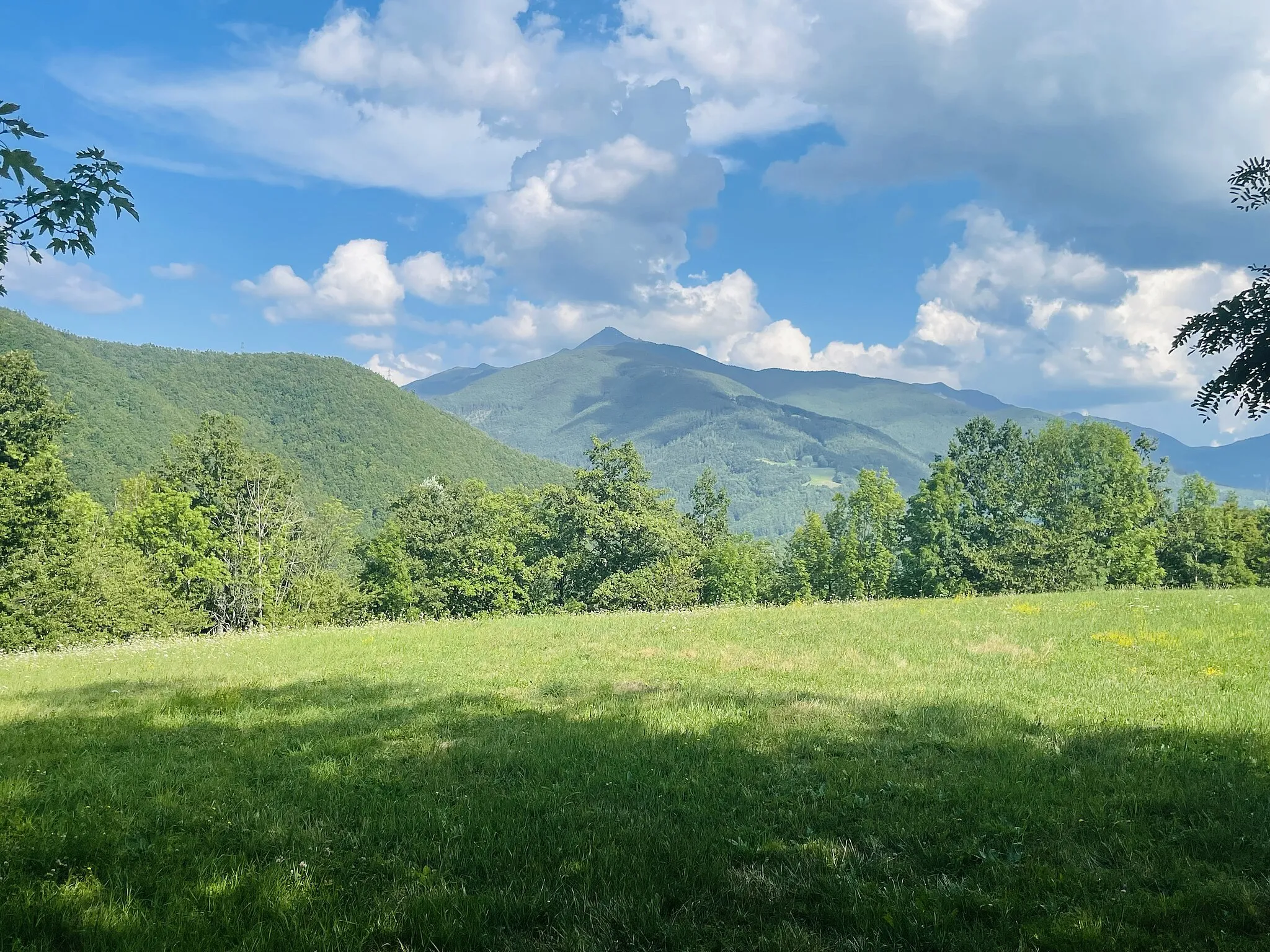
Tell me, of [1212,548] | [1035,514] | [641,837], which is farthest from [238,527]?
[1212,548]

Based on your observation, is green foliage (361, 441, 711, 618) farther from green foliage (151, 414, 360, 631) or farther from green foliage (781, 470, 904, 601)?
green foliage (781, 470, 904, 601)

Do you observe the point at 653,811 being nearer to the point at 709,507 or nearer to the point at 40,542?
the point at 40,542

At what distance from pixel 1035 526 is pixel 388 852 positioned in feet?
209

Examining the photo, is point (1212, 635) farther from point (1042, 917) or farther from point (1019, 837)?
point (1042, 917)

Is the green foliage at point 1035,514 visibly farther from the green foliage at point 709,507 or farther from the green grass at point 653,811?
the green grass at point 653,811

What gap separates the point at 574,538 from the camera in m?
62.6

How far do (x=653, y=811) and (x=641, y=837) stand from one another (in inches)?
28.2

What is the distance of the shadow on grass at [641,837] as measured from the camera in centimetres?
458

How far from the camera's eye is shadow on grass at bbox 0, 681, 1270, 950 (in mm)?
4578

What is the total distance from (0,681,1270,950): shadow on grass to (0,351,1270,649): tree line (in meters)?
48.3

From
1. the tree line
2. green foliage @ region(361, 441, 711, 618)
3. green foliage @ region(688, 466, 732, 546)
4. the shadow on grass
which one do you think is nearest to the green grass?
the shadow on grass

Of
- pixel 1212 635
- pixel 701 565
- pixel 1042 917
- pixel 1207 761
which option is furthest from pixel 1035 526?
pixel 1042 917

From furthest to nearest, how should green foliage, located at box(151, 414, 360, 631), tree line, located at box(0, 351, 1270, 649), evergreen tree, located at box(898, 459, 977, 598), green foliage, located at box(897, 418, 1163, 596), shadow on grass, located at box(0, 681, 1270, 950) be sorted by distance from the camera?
1. evergreen tree, located at box(898, 459, 977, 598)
2. green foliage, located at box(897, 418, 1163, 596)
3. green foliage, located at box(151, 414, 360, 631)
4. tree line, located at box(0, 351, 1270, 649)
5. shadow on grass, located at box(0, 681, 1270, 950)

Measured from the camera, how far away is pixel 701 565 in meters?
79.2
